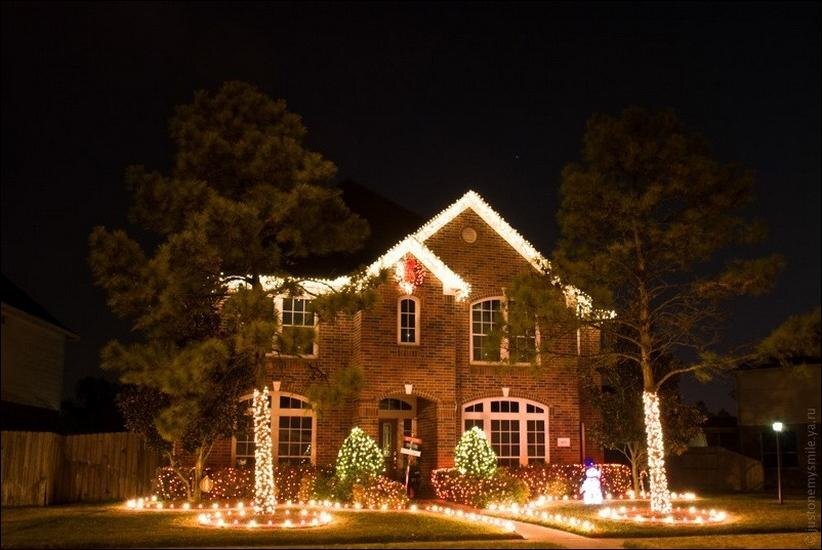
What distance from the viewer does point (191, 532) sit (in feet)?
48.5

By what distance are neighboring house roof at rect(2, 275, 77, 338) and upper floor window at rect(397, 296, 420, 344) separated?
12093 mm

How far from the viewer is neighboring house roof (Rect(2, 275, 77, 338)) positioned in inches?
1128

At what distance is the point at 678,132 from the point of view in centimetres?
1777

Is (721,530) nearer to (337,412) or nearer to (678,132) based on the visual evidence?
(678,132)

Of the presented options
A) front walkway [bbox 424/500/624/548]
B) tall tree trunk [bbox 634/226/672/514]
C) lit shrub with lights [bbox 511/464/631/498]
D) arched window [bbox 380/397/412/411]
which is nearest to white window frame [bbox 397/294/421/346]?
arched window [bbox 380/397/412/411]

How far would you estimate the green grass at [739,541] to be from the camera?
1316 cm

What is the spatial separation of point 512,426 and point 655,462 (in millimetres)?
8802

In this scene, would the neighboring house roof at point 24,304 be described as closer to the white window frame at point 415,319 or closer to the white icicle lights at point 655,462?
the white window frame at point 415,319

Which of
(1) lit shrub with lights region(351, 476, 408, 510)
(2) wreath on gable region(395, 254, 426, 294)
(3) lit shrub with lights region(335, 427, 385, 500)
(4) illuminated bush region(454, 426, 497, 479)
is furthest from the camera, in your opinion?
(2) wreath on gable region(395, 254, 426, 294)

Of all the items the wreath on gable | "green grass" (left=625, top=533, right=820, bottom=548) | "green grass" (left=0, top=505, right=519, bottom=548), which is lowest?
"green grass" (left=625, top=533, right=820, bottom=548)

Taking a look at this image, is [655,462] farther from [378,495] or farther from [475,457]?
[378,495]

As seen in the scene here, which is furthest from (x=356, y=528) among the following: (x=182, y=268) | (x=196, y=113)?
(x=196, y=113)

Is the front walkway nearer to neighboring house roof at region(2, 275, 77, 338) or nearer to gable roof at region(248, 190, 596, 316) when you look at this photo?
gable roof at region(248, 190, 596, 316)

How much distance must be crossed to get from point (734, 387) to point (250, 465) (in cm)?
1872
